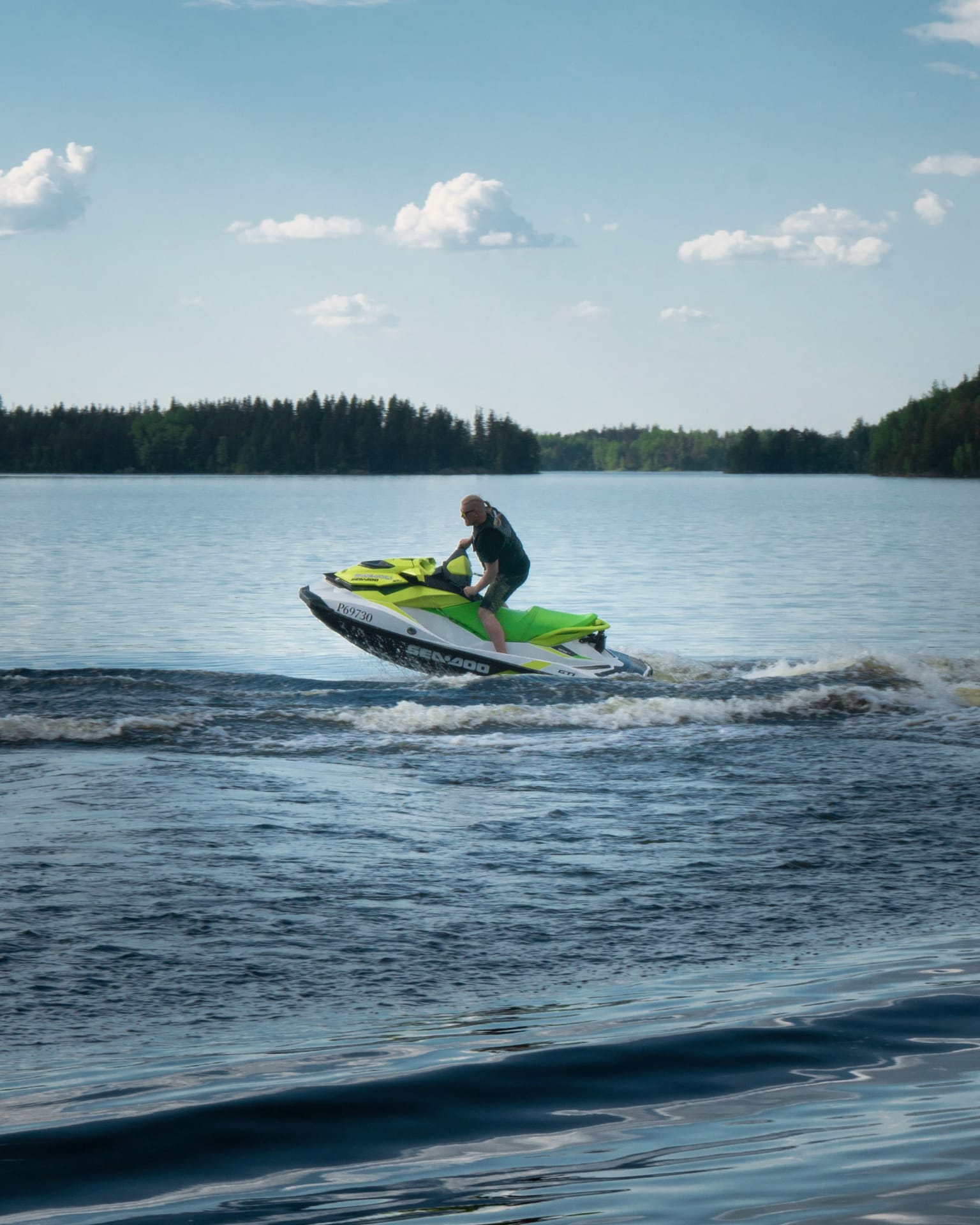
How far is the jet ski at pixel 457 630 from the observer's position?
563 inches

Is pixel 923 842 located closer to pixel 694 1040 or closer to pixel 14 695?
pixel 694 1040

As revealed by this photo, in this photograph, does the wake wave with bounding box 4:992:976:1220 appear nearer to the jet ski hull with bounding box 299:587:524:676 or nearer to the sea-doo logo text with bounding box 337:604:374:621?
the jet ski hull with bounding box 299:587:524:676

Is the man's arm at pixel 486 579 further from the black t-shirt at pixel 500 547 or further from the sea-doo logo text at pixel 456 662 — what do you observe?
the sea-doo logo text at pixel 456 662

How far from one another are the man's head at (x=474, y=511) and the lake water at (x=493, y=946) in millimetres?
1750

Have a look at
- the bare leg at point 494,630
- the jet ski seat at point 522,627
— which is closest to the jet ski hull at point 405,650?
the bare leg at point 494,630

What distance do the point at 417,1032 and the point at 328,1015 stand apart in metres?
0.40

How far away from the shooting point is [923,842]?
24.9 ft

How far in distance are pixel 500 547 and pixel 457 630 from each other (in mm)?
1115

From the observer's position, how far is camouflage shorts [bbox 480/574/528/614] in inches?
561

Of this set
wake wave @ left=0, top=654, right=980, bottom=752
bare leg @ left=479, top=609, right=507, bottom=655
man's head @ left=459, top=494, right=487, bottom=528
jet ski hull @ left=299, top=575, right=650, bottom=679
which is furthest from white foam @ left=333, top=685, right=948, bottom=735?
man's head @ left=459, top=494, right=487, bottom=528

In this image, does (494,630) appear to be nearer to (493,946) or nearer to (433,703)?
(433,703)

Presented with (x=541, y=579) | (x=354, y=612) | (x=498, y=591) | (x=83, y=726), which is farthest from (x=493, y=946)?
(x=541, y=579)

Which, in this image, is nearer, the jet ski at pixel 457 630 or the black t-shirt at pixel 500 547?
the black t-shirt at pixel 500 547

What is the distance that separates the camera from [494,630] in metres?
14.2
